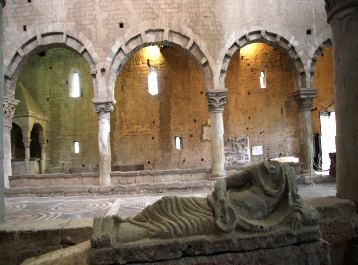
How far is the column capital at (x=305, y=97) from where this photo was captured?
433 inches

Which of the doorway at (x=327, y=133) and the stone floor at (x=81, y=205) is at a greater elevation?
the doorway at (x=327, y=133)

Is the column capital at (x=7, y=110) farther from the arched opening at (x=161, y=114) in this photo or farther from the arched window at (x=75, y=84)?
the arched window at (x=75, y=84)

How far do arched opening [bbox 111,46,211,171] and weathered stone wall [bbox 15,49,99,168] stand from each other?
190 centimetres

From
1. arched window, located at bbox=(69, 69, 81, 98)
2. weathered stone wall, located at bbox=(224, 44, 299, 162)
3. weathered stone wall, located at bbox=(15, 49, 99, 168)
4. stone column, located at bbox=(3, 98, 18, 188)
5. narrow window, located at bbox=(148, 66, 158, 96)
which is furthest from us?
arched window, located at bbox=(69, 69, 81, 98)

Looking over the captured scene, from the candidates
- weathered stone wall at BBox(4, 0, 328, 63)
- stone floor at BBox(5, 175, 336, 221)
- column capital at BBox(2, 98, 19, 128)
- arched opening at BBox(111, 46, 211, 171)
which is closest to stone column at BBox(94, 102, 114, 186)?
stone floor at BBox(5, 175, 336, 221)

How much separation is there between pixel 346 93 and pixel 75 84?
15.9 metres

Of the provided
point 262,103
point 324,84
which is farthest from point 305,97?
point 324,84

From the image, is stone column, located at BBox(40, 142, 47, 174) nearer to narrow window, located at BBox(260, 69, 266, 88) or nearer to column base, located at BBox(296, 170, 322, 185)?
narrow window, located at BBox(260, 69, 266, 88)

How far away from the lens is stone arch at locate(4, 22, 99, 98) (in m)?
10.5

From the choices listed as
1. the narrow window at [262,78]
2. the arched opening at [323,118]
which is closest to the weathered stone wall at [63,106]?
the narrow window at [262,78]

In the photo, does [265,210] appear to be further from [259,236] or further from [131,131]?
[131,131]

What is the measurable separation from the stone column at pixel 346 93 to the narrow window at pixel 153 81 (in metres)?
12.4

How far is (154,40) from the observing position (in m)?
10.6

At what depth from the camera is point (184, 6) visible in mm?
10680
